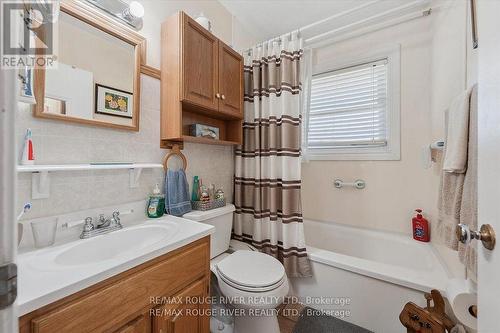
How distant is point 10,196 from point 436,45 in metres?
2.40

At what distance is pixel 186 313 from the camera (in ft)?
3.19

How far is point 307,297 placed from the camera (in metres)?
1.60

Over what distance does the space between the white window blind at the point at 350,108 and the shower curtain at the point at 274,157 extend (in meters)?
0.38

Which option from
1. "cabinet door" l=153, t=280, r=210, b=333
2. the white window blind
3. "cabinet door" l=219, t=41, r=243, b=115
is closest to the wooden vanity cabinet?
"cabinet door" l=153, t=280, r=210, b=333

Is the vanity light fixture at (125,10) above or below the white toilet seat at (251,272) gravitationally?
above

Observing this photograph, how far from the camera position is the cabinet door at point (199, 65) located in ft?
4.30

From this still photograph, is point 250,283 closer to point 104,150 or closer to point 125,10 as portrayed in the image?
point 104,150

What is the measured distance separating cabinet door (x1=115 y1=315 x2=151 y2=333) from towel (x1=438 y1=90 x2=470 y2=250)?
1333 millimetres

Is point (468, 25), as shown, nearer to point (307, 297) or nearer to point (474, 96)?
point (474, 96)

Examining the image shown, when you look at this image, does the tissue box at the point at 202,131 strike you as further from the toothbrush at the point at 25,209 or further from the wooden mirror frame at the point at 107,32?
the toothbrush at the point at 25,209

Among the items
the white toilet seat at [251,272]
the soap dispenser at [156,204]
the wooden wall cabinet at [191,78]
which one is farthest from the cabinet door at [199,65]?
the white toilet seat at [251,272]

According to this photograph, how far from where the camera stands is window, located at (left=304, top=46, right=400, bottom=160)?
1.89 metres

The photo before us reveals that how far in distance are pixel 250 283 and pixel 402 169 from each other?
1.62 metres

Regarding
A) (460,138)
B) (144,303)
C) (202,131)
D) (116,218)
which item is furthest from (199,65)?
(460,138)
